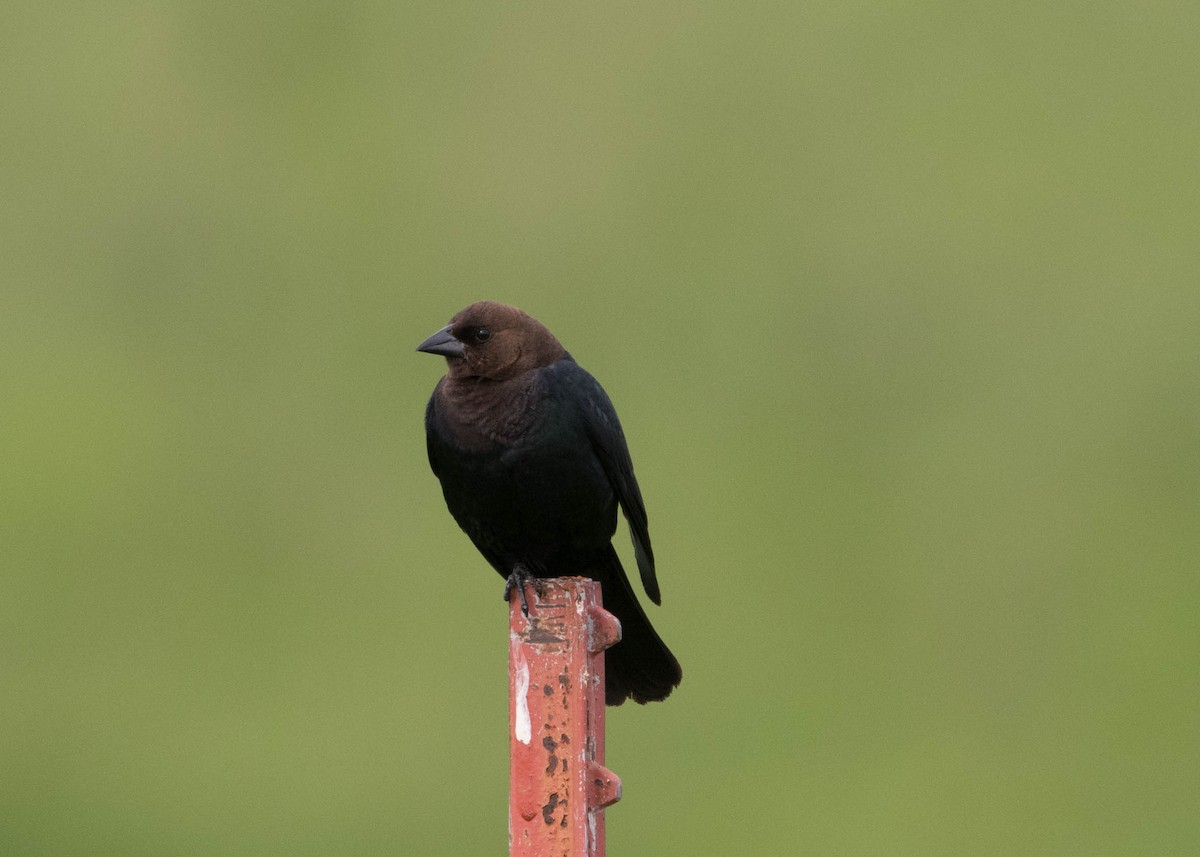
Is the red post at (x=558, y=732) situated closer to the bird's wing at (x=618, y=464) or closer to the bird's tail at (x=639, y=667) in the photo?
the bird's tail at (x=639, y=667)

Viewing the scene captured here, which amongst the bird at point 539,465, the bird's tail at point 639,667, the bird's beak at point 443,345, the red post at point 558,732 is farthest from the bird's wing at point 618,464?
the red post at point 558,732

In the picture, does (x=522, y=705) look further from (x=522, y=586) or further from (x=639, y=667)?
(x=639, y=667)

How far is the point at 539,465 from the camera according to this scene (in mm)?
3740

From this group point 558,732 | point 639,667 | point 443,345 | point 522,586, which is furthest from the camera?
point 443,345

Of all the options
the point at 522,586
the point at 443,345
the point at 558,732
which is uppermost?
the point at 443,345

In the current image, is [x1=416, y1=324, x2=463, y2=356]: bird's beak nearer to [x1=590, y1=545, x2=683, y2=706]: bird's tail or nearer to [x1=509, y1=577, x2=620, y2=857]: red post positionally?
[x1=590, y1=545, x2=683, y2=706]: bird's tail

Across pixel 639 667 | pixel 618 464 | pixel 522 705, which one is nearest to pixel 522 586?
pixel 522 705

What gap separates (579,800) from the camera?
2590 millimetres

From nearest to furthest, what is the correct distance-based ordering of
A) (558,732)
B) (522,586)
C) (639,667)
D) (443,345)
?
(558,732), (522,586), (639,667), (443,345)

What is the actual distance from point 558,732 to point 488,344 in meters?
1.44

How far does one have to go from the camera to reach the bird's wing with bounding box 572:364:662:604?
3824mm

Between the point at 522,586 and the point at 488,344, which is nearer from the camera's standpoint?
the point at 522,586

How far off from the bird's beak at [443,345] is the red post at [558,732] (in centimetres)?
126

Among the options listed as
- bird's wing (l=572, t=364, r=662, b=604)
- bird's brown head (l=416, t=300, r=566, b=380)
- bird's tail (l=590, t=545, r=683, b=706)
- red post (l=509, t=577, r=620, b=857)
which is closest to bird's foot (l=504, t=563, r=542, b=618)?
red post (l=509, t=577, r=620, b=857)
